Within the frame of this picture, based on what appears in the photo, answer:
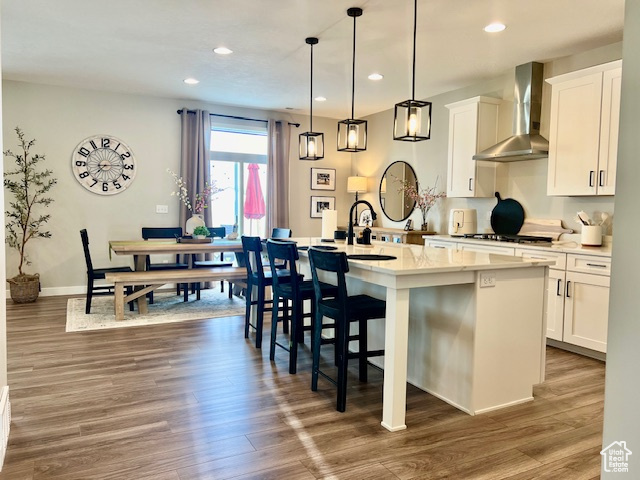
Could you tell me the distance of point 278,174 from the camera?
746 centimetres

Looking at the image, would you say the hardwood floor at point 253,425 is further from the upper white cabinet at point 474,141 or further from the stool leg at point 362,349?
the upper white cabinet at point 474,141

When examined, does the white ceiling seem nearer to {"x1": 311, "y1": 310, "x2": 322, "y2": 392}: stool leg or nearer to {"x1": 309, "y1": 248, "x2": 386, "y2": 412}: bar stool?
{"x1": 309, "y1": 248, "x2": 386, "y2": 412}: bar stool

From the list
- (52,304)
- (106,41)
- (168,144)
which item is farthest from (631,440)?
(168,144)

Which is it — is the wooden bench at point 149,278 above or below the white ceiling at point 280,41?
below

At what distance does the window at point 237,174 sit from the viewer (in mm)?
7266

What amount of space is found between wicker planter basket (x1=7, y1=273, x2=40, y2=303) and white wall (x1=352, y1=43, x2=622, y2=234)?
16.4ft

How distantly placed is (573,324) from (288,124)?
A: 522 cm

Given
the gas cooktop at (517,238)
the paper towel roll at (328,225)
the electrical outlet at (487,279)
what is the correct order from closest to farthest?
the electrical outlet at (487,279) < the paper towel roll at (328,225) < the gas cooktop at (517,238)

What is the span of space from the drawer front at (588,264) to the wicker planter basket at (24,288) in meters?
6.01

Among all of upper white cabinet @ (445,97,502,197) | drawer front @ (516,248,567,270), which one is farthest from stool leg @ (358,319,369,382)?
upper white cabinet @ (445,97,502,197)

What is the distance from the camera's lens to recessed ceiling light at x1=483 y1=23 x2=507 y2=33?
384cm

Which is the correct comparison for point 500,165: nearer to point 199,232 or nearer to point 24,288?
point 199,232

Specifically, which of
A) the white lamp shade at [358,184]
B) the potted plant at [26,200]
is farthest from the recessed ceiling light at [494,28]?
the potted plant at [26,200]
